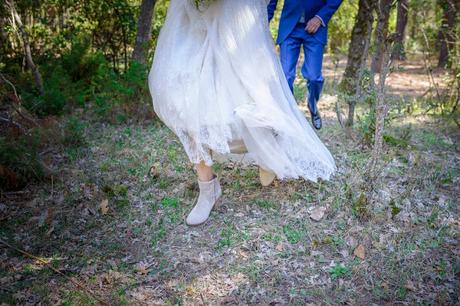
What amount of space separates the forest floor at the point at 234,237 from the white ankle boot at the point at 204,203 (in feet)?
0.24

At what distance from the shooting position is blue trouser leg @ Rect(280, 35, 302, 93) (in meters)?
4.15

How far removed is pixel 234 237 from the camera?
3.24 metres

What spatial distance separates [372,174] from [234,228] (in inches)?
47.2

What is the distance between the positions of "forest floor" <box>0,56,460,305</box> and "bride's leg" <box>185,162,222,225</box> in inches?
3.2

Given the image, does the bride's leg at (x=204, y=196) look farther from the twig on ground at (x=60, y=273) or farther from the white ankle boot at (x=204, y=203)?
the twig on ground at (x=60, y=273)

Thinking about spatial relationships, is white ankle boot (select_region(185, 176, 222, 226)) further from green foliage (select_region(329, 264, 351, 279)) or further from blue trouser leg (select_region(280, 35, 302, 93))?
blue trouser leg (select_region(280, 35, 302, 93))

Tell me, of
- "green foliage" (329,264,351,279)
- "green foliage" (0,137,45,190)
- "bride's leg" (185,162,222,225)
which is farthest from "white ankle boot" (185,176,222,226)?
"green foliage" (0,137,45,190)

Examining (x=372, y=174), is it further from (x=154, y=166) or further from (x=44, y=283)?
(x=44, y=283)

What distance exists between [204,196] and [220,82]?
3.19 ft

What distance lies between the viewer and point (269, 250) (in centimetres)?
311

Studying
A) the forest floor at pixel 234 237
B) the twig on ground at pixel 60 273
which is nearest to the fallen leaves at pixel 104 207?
the forest floor at pixel 234 237

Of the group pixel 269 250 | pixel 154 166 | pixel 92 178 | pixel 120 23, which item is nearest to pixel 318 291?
pixel 269 250

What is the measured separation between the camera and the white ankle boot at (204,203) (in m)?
3.39

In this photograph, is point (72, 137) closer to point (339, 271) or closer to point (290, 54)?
point (290, 54)
